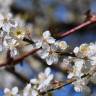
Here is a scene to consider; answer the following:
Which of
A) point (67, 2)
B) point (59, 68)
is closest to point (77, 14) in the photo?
point (67, 2)

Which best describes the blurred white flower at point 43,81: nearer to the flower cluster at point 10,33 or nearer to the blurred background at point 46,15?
the flower cluster at point 10,33

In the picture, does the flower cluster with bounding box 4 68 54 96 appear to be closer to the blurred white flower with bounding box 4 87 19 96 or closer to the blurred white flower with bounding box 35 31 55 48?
the blurred white flower with bounding box 4 87 19 96

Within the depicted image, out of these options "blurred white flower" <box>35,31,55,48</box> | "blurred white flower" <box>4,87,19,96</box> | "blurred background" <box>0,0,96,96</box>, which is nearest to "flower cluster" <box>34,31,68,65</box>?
"blurred white flower" <box>35,31,55,48</box>

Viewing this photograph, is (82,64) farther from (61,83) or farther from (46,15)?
(46,15)

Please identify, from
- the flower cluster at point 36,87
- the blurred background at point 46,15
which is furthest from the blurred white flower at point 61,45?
the blurred background at point 46,15

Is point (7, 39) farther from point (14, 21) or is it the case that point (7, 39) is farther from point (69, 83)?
point (69, 83)

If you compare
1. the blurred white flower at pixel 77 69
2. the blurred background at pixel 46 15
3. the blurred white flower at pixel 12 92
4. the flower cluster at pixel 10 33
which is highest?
the blurred background at pixel 46 15
